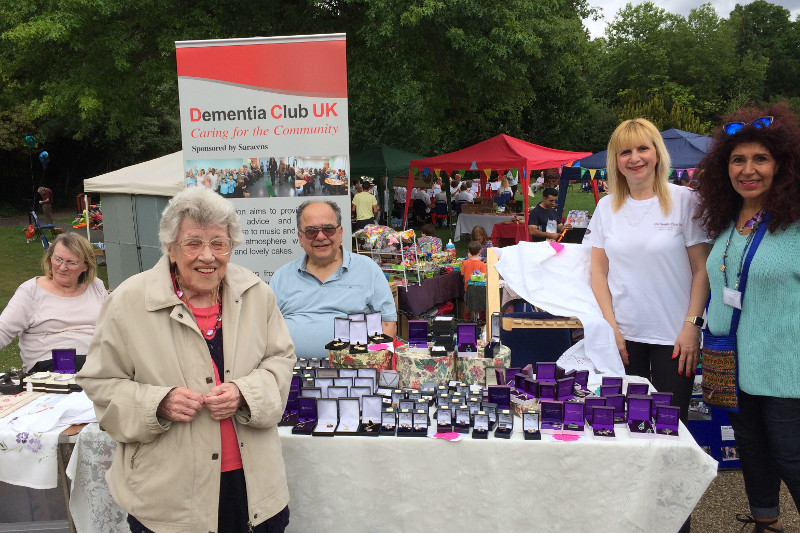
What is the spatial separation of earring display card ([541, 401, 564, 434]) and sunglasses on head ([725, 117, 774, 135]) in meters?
1.18

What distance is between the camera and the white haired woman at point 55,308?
3.16 m

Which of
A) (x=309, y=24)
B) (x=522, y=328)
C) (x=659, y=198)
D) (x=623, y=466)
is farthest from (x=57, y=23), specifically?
(x=623, y=466)

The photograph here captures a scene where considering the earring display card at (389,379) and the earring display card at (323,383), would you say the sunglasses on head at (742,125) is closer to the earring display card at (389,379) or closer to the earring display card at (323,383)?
the earring display card at (389,379)

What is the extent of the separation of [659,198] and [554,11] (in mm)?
8462

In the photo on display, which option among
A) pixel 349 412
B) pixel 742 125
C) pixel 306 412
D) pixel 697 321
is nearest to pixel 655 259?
pixel 697 321

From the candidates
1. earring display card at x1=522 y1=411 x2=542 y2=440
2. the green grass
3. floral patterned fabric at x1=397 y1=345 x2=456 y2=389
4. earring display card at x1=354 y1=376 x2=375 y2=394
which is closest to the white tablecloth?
earring display card at x1=522 y1=411 x2=542 y2=440

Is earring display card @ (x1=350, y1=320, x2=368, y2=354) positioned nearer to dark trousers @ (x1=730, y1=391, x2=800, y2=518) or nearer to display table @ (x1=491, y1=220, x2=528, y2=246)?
dark trousers @ (x1=730, y1=391, x2=800, y2=518)

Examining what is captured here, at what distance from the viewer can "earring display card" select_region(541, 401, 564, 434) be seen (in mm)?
2152

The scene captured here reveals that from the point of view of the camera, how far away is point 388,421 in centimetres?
219

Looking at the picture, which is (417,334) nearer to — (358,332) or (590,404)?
(358,332)

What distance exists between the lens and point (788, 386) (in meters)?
2.05

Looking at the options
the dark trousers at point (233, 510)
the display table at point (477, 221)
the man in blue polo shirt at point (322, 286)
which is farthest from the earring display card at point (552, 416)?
the display table at point (477, 221)

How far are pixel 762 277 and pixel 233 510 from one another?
1904 mm

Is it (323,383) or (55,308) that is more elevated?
(55,308)
